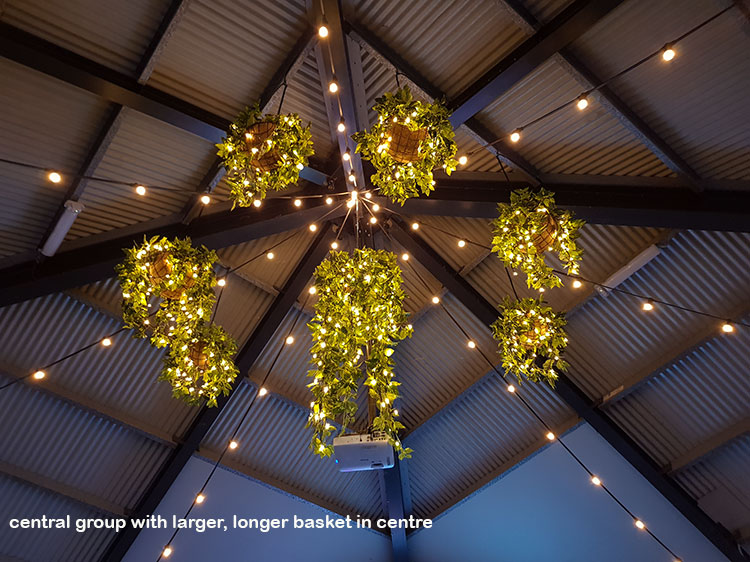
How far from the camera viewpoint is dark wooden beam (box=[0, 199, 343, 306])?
5.01 metres

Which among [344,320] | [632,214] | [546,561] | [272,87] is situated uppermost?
[272,87]

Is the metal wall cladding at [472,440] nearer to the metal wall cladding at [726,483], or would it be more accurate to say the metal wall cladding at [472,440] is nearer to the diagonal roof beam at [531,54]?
the metal wall cladding at [726,483]

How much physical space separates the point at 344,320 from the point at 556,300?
142 inches

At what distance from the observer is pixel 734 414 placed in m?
6.21

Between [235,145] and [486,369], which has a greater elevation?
[486,369]

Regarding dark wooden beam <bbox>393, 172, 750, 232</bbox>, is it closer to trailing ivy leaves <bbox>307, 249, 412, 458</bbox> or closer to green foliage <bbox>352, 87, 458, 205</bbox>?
trailing ivy leaves <bbox>307, 249, 412, 458</bbox>

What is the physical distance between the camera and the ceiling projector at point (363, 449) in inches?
212

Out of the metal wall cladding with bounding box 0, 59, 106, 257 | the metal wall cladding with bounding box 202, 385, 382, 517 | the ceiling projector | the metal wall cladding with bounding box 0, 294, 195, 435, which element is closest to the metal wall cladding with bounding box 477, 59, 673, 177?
the ceiling projector

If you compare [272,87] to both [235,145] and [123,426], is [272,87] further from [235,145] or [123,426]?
[123,426]

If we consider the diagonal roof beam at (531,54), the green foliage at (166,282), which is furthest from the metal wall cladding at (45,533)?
the diagonal roof beam at (531,54)

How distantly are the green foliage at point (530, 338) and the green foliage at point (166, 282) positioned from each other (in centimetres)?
242

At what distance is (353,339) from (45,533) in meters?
5.55

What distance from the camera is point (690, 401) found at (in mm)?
6383

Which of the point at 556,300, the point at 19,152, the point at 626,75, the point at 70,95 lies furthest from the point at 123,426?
the point at 626,75
